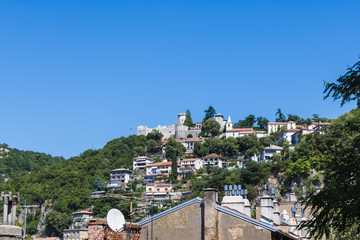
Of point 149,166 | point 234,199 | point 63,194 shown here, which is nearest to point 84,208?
point 63,194

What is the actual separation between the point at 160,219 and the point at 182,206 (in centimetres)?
105

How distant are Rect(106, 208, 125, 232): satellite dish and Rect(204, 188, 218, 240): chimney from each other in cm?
468

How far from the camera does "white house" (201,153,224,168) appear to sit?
184750mm

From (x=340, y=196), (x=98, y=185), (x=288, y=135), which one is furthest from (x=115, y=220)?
(x=288, y=135)

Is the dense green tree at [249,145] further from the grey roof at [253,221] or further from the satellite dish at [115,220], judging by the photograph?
the satellite dish at [115,220]

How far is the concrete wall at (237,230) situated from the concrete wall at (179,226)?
2.71 ft

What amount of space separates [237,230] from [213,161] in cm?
16448

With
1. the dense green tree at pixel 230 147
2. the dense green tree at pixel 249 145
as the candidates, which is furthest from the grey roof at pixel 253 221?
the dense green tree at pixel 230 147

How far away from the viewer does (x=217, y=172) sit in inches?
6870

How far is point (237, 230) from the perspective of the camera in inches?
852

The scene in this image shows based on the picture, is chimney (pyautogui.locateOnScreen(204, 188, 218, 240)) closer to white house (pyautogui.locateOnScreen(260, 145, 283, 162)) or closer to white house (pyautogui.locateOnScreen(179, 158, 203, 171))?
white house (pyautogui.locateOnScreen(260, 145, 283, 162))

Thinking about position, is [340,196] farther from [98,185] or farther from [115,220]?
[98,185]

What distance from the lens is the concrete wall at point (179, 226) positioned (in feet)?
72.4

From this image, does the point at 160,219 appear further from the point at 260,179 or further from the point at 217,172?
the point at 217,172
